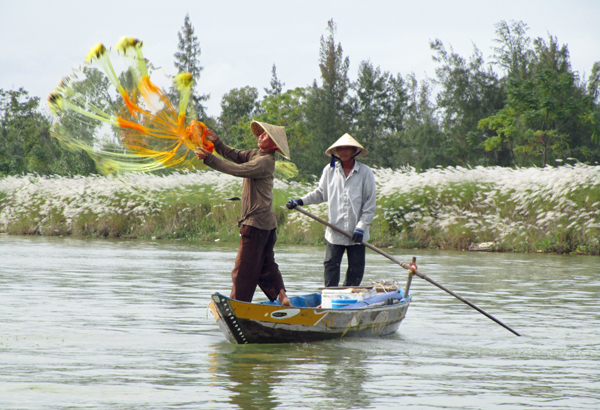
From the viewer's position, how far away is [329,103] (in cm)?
4297

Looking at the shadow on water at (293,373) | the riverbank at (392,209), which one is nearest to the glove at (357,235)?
the shadow on water at (293,373)

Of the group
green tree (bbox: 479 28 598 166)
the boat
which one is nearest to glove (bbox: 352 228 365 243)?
the boat

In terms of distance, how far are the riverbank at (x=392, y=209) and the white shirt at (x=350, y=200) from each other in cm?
800

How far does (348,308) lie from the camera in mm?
6969

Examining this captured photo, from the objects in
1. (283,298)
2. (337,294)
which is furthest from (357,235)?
(283,298)

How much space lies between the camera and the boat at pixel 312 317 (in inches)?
253

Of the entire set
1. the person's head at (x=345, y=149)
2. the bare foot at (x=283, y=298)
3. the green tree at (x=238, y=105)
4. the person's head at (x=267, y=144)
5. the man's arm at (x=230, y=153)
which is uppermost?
the green tree at (x=238, y=105)

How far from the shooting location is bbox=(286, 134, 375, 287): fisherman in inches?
301

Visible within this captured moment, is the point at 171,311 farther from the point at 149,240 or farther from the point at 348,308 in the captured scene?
the point at 149,240

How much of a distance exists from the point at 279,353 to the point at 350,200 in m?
1.90

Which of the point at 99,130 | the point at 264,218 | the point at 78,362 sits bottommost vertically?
the point at 78,362

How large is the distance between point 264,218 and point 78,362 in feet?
6.43

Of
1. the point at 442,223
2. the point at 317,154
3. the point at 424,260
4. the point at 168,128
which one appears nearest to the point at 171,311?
the point at 168,128

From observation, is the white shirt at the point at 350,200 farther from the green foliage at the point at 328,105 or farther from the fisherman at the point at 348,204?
the green foliage at the point at 328,105
